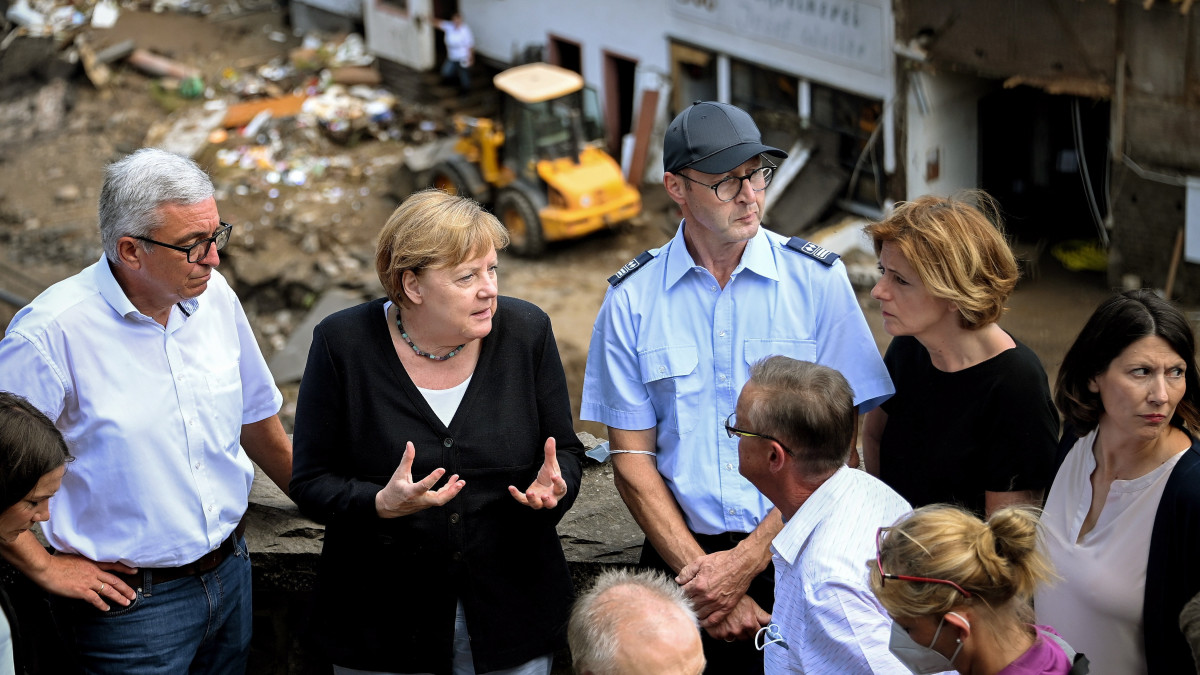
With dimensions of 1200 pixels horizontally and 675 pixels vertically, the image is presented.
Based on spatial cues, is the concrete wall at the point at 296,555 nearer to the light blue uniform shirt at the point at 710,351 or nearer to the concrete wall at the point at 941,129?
the light blue uniform shirt at the point at 710,351

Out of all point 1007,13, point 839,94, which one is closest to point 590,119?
point 839,94

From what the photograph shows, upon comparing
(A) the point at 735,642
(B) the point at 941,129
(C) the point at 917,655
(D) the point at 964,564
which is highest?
(D) the point at 964,564

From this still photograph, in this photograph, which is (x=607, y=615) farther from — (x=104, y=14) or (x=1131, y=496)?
(x=104, y=14)

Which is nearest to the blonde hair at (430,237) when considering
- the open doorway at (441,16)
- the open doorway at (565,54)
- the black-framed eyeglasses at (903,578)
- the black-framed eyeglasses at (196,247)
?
the black-framed eyeglasses at (196,247)

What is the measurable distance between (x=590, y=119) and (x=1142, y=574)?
1388 centimetres

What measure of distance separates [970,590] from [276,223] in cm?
1498

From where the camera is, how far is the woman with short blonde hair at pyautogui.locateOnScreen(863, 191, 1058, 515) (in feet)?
9.93

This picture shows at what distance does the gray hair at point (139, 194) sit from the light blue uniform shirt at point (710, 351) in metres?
1.19

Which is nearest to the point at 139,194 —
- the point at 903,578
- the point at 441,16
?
the point at 903,578

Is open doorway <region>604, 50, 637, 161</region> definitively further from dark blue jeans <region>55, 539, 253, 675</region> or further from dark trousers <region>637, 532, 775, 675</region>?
dark blue jeans <region>55, 539, 253, 675</region>

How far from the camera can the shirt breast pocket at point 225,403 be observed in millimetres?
3168

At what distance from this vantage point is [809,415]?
2711mm

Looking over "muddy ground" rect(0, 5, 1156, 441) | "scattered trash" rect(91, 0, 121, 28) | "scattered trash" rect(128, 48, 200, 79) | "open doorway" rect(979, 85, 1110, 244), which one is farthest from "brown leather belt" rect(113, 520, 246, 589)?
"scattered trash" rect(91, 0, 121, 28)

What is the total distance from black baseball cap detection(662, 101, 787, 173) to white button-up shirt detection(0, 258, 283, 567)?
A: 4.64ft
